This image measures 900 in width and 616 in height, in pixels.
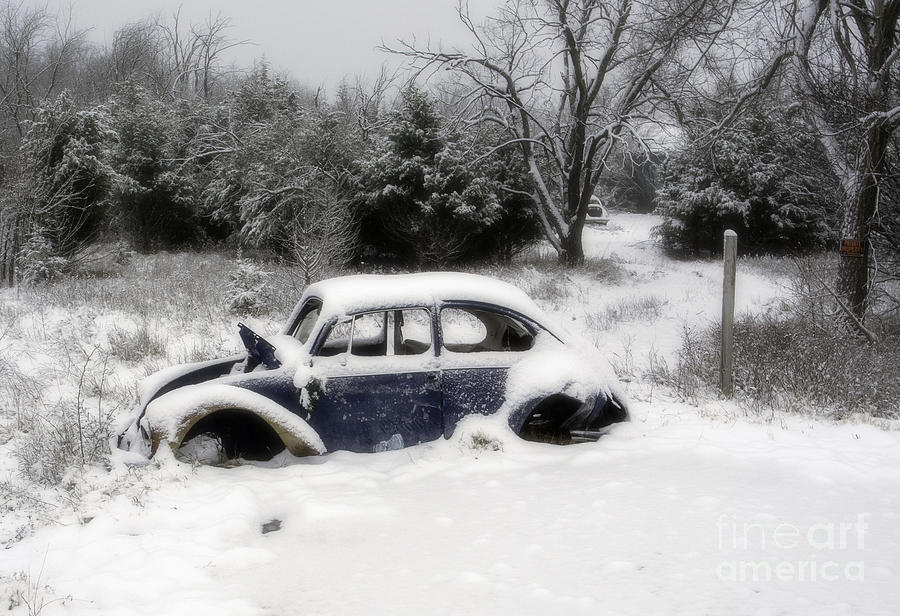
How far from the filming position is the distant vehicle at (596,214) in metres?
34.3

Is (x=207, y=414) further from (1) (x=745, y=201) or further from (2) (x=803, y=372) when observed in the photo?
(1) (x=745, y=201)

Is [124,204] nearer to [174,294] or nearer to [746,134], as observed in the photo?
[174,294]

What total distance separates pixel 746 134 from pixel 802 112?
42.5ft

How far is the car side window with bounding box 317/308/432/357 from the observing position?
5082 mm

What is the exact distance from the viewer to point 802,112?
10.5 meters

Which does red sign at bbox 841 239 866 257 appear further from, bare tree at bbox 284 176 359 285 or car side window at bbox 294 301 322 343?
bare tree at bbox 284 176 359 285

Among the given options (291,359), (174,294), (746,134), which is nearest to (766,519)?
(291,359)

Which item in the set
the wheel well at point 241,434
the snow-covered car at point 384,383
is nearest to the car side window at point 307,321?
the snow-covered car at point 384,383

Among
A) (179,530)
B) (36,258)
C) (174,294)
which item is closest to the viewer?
(179,530)

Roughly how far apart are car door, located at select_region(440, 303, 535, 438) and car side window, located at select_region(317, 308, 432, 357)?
0.18 meters

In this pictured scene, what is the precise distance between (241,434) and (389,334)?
4.58 ft

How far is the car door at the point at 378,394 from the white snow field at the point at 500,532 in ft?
0.50

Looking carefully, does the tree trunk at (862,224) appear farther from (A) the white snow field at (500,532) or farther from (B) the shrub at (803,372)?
(A) the white snow field at (500,532)

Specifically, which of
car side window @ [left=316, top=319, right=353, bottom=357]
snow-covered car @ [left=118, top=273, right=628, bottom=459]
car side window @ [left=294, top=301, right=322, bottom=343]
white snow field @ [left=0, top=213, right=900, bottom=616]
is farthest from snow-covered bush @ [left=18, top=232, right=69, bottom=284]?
car side window @ [left=316, top=319, right=353, bottom=357]
